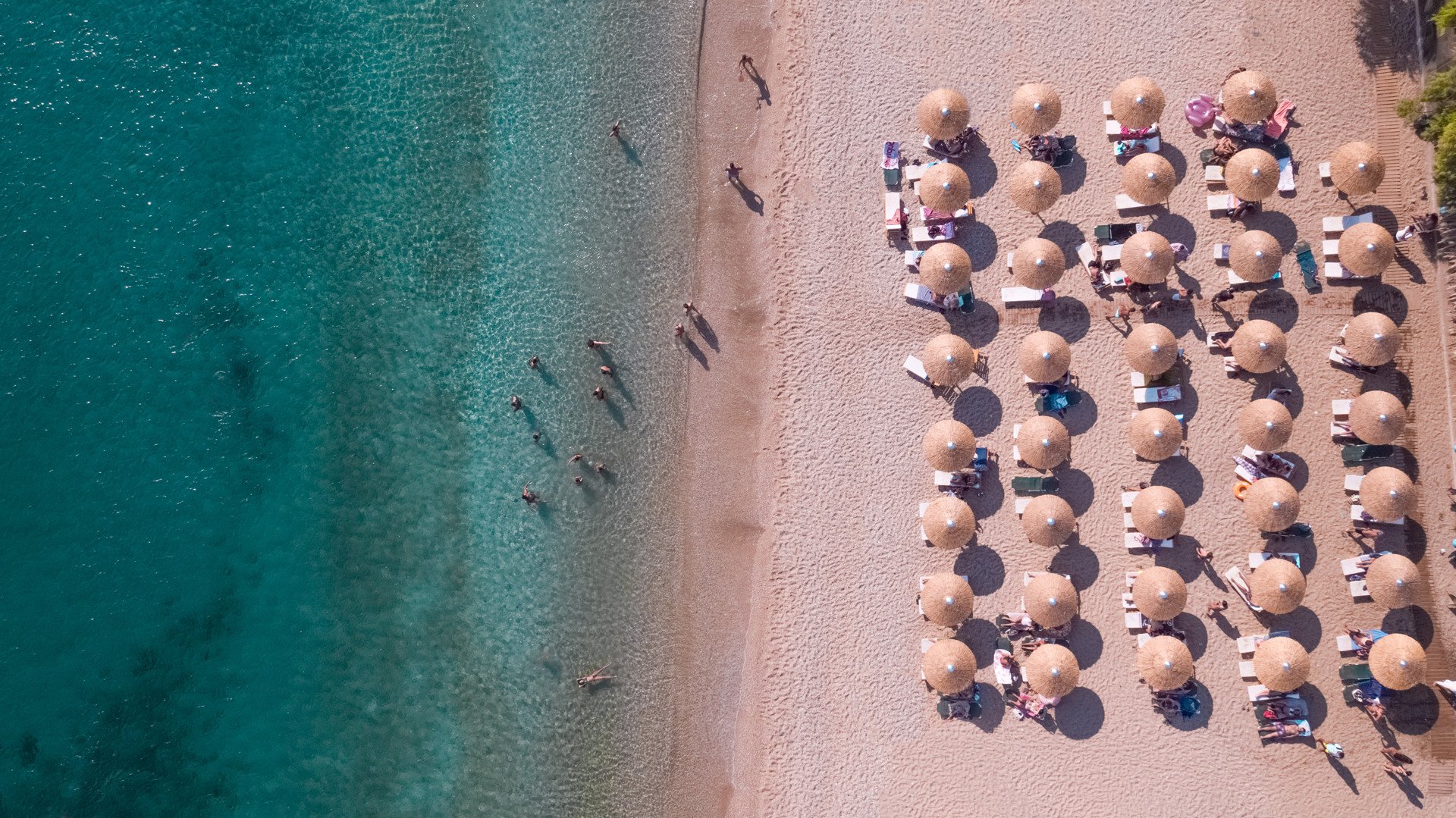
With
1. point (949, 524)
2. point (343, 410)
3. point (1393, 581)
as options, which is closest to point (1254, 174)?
point (1393, 581)

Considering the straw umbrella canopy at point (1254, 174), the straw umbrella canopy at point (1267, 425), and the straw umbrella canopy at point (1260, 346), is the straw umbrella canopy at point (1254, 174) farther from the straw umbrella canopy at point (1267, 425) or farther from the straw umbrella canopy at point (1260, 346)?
the straw umbrella canopy at point (1267, 425)

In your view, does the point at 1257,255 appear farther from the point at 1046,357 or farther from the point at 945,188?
the point at 945,188

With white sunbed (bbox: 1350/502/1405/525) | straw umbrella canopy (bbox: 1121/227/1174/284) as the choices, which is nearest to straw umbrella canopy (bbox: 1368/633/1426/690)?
white sunbed (bbox: 1350/502/1405/525)

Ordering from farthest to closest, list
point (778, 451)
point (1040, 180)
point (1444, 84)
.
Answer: point (778, 451) < point (1040, 180) < point (1444, 84)

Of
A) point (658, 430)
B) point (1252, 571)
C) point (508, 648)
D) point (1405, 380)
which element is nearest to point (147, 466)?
point (508, 648)

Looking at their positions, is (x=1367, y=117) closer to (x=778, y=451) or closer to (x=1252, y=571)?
(x=1252, y=571)
